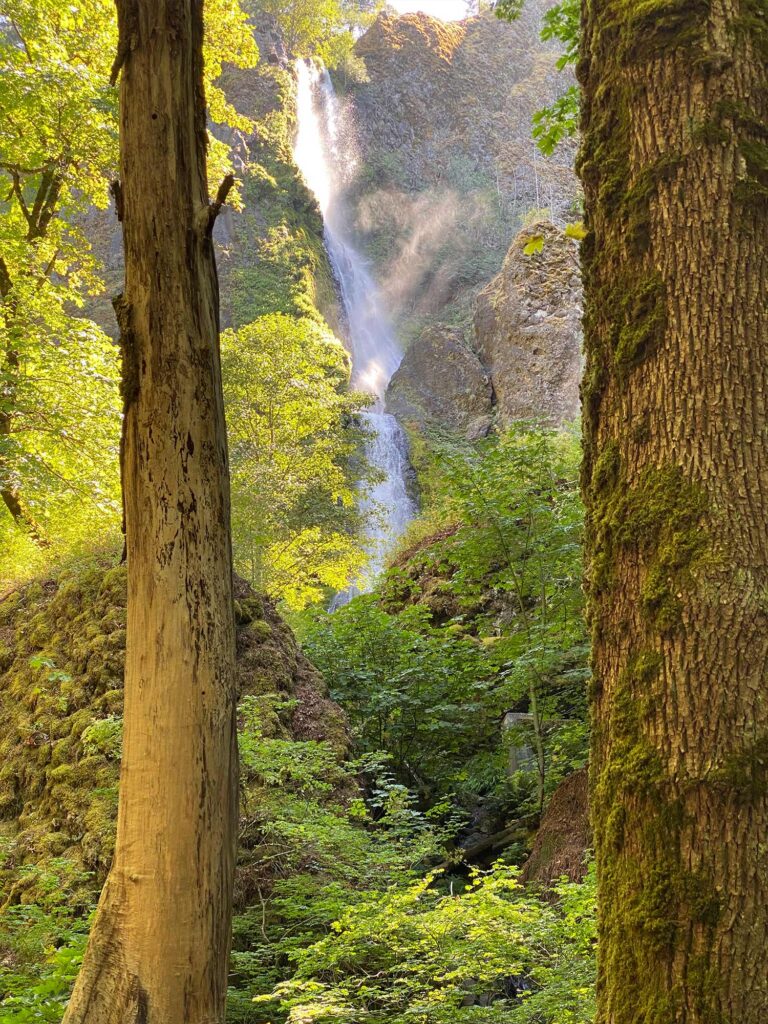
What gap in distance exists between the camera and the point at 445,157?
161 feet

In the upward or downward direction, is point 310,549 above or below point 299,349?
below

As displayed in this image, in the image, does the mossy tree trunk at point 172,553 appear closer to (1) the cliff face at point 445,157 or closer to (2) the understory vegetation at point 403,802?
(2) the understory vegetation at point 403,802

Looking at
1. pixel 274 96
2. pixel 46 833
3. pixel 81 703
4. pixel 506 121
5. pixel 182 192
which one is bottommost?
pixel 46 833

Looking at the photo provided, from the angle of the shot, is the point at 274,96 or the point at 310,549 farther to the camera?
the point at 274,96

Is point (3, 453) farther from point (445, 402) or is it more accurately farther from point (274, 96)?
point (274, 96)

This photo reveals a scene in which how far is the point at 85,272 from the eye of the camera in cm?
1280

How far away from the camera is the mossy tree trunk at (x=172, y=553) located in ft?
8.07

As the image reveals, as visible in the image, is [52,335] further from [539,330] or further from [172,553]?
[539,330]

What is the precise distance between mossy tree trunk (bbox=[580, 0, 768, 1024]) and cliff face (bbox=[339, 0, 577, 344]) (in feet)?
131

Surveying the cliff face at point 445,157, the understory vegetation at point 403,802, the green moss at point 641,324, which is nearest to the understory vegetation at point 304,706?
the understory vegetation at point 403,802

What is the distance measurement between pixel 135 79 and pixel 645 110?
5.72 feet

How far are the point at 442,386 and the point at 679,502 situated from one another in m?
29.0

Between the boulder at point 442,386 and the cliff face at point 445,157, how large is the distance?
9.26m

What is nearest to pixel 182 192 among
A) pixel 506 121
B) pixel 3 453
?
pixel 3 453
